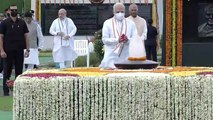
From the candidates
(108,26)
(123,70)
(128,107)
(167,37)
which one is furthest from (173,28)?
(128,107)

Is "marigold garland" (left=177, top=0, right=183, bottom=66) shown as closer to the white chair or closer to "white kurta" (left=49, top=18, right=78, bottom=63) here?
"white kurta" (left=49, top=18, right=78, bottom=63)

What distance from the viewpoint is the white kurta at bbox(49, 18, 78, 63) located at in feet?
60.5

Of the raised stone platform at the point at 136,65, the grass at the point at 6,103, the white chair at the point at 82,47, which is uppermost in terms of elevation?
the raised stone platform at the point at 136,65

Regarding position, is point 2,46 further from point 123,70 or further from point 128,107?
point 128,107

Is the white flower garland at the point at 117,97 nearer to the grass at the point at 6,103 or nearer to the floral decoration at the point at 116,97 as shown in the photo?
the floral decoration at the point at 116,97

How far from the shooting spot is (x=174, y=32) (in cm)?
1731

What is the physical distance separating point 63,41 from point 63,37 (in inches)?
9.0

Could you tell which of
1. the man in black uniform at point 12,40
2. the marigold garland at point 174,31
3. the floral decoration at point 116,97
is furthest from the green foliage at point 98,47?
the floral decoration at point 116,97

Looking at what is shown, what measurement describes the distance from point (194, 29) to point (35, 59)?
4.92 meters

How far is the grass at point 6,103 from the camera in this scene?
41.9 feet

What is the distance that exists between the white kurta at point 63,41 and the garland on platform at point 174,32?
2.83 metres

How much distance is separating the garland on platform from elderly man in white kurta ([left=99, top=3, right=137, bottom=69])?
5575mm

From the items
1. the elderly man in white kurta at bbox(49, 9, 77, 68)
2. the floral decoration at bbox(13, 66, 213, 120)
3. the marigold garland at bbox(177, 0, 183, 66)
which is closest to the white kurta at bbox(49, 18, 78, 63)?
the elderly man in white kurta at bbox(49, 9, 77, 68)

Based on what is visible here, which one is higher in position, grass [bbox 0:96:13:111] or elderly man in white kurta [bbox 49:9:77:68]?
elderly man in white kurta [bbox 49:9:77:68]
